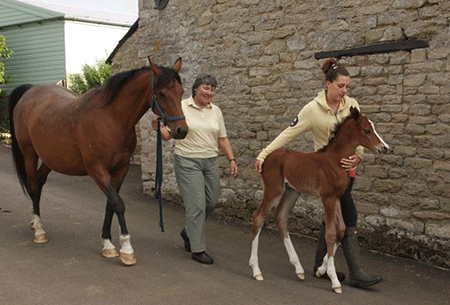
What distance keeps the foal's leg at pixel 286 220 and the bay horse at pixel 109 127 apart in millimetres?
1181

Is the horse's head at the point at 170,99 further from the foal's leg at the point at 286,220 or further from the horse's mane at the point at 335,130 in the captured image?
the horse's mane at the point at 335,130

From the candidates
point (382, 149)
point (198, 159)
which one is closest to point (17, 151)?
point (198, 159)

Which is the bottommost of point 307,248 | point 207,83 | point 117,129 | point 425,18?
point 307,248

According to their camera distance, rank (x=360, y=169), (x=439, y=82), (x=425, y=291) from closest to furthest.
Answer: (x=425, y=291) < (x=439, y=82) < (x=360, y=169)

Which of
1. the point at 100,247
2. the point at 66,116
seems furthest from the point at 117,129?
the point at 100,247

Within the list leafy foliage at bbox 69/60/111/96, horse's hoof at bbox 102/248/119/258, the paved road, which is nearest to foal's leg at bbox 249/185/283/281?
the paved road

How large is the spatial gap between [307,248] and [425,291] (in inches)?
67.3

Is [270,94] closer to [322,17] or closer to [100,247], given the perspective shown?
[322,17]

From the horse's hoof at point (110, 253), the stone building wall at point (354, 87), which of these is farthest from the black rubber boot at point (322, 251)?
the horse's hoof at point (110, 253)

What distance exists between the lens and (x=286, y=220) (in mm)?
4781

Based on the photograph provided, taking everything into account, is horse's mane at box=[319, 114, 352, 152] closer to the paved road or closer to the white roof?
the paved road

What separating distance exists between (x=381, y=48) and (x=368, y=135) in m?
2.11

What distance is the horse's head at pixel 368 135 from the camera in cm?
420

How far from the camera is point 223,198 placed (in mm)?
7879
